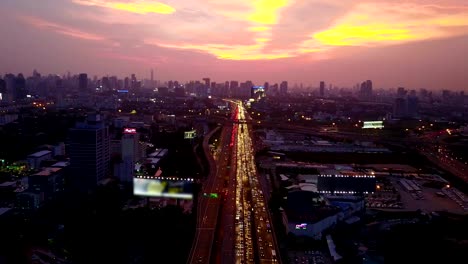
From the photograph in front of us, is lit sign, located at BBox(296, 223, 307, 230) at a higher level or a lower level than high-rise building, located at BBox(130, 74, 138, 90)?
lower

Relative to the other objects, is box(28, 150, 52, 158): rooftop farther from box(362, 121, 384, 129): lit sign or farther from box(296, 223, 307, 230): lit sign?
box(362, 121, 384, 129): lit sign

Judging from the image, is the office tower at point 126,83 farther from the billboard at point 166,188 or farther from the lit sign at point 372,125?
the billboard at point 166,188

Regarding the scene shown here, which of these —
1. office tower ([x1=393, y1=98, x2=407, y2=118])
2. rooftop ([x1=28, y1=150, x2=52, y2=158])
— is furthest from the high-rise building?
rooftop ([x1=28, y1=150, x2=52, y2=158])

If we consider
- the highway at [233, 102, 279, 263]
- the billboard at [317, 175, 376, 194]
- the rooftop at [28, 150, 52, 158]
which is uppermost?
the rooftop at [28, 150, 52, 158]

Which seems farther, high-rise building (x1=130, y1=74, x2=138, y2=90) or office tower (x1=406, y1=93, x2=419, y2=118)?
high-rise building (x1=130, y1=74, x2=138, y2=90)

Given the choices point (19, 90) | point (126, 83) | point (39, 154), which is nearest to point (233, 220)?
point (39, 154)

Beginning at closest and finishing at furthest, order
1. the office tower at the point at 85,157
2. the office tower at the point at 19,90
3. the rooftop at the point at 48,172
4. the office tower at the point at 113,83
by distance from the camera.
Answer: the rooftop at the point at 48,172, the office tower at the point at 85,157, the office tower at the point at 19,90, the office tower at the point at 113,83

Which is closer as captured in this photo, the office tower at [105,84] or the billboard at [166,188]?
the billboard at [166,188]

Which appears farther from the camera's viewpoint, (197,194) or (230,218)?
(197,194)

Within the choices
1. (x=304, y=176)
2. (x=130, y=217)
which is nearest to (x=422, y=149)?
(x=304, y=176)

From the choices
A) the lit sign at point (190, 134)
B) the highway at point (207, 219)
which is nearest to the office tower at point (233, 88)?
the lit sign at point (190, 134)

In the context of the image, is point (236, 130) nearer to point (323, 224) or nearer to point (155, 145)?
point (155, 145)
